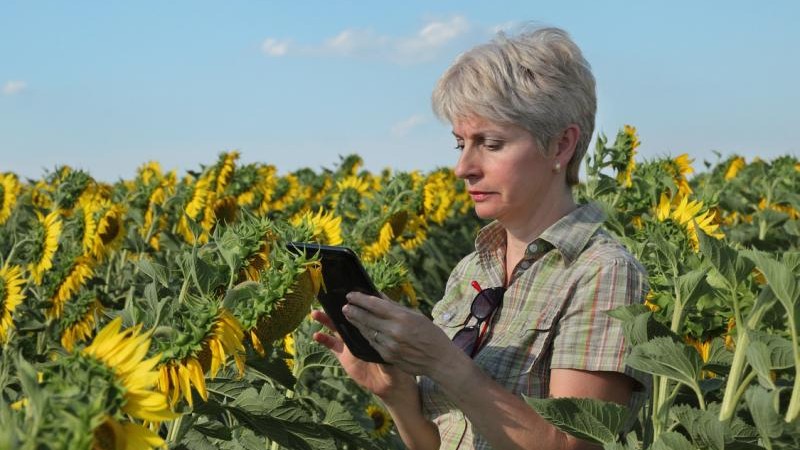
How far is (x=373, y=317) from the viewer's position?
6.99 ft

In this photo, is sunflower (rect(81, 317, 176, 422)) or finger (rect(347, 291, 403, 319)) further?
finger (rect(347, 291, 403, 319))

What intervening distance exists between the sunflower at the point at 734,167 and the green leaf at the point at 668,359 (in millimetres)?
8562

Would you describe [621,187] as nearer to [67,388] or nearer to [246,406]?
[246,406]

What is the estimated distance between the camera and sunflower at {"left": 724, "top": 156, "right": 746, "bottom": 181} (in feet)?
33.8

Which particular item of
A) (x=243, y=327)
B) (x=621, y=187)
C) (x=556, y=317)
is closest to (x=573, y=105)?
(x=556, y=317)

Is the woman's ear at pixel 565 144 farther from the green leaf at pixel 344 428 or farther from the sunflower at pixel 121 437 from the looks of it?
the sunflower at pixel 121 437

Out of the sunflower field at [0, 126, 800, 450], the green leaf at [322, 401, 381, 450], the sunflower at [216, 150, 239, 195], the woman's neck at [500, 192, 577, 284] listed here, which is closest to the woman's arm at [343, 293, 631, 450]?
the sunflower field at [0, 126, 800, 450]

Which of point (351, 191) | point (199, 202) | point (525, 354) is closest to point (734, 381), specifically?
point (525, 354)

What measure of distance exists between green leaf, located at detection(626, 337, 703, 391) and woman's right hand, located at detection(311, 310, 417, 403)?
0.67 meters

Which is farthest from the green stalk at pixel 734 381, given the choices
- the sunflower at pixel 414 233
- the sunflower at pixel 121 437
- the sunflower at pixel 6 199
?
the sunflower at pixel 6 199

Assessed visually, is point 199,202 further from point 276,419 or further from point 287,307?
point 287,307

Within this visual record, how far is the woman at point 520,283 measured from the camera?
Result: 7.31 feet

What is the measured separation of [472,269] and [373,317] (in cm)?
68

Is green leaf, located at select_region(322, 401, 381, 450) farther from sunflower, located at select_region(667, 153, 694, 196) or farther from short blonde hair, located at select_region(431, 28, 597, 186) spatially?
sunflower, located at select_region(667, 153, 694, 196)
